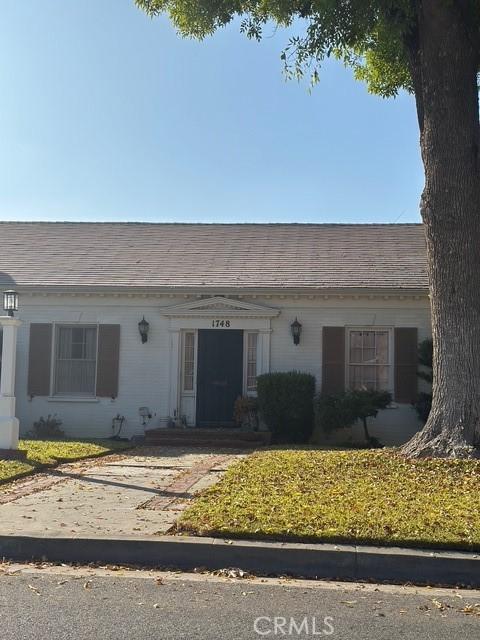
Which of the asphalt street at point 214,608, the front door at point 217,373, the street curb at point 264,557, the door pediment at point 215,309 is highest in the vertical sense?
the door pediment at point 215,309

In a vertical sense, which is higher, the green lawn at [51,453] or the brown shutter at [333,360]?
the brown shutter at [333,360]

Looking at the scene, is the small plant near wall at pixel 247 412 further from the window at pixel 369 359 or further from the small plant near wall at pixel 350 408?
the window at pixel 369 359

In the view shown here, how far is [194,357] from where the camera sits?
15.7m

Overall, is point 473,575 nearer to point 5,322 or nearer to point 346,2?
point 5,322

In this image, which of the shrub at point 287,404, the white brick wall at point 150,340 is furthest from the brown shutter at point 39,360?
the shrub at point 287,404

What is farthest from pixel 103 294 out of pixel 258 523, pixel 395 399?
pixel 258 523

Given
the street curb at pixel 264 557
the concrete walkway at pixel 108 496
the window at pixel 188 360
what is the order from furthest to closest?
the window at pixel 188 360, the concrete walkway at pixel 108 496, the street curb at pixel 264 557

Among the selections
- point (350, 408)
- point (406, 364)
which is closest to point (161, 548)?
point (350, 408)

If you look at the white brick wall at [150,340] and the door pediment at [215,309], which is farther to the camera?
the door pediment at [215,309]

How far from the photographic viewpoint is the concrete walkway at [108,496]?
6547mm

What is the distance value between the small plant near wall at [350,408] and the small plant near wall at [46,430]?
5563mm

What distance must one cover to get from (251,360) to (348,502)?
8.45 m

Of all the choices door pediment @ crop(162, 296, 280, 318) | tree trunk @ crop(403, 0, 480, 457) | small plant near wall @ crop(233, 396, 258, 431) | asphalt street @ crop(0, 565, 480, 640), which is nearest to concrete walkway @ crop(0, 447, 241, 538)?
asphalt street @ crop(0, 565, 480, 640)

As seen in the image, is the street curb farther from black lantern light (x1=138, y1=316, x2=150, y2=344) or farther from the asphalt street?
black lantern light (x1=138, y1=316, x2=150, y2=344)
